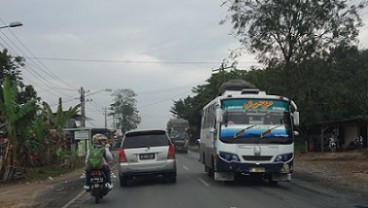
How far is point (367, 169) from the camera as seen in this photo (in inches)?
905

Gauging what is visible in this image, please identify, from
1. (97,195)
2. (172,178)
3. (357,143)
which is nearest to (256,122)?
(172,178)

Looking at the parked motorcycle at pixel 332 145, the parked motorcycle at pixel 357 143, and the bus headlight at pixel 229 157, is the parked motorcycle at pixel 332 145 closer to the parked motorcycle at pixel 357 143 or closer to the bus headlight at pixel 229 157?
the parked motorcycle at pixel 357 143

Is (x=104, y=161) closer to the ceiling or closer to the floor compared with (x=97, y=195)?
closer to the ceiling

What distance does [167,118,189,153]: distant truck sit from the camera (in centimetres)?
5128

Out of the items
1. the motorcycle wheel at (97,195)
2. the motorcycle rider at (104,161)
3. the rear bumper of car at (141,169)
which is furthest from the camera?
the rear bumper of car at (141,169)

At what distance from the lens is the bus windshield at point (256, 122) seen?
53.4ft

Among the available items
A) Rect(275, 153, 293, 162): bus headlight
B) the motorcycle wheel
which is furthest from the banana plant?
Rect(275, 153, 293, 162): bus headlight

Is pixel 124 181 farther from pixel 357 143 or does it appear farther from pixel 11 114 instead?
pixel 357 143

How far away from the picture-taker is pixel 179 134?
5156cm

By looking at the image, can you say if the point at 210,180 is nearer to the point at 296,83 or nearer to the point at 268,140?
the point at 268,140

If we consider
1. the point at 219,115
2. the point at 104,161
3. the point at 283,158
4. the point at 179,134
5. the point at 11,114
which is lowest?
the point at 283,158

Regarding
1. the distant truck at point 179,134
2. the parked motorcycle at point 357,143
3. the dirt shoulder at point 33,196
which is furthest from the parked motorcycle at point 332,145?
the dirt shoulder at point 33,196

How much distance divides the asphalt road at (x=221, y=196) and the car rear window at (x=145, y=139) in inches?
54.4

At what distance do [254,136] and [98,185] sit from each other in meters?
5.41
